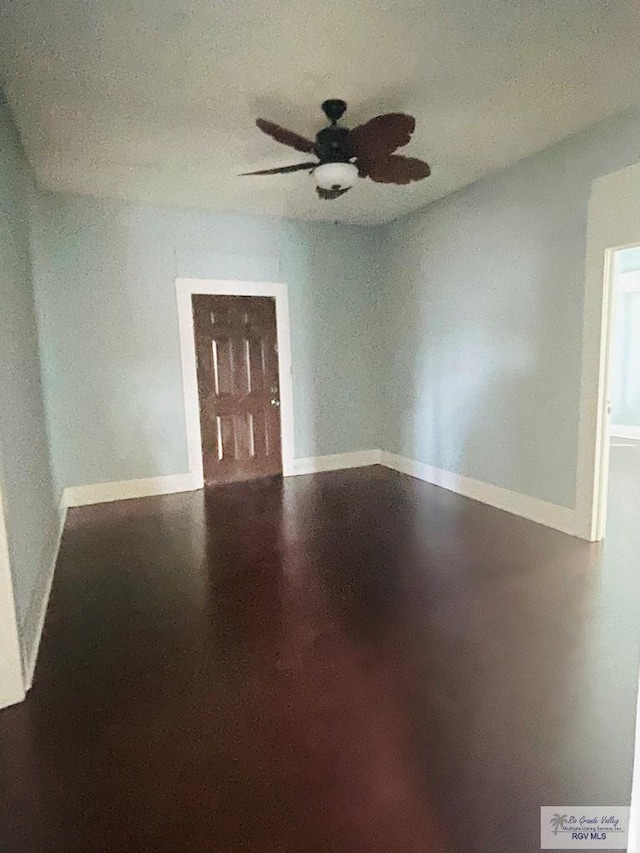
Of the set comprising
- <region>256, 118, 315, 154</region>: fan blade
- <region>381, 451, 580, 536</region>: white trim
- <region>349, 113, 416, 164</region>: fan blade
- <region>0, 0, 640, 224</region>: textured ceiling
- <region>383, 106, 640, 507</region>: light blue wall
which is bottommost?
<region>381, 451, 580, 536</region>: white trim

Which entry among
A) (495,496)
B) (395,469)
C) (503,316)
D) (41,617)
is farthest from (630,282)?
(41,617)

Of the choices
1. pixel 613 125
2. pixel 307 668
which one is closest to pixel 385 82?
pixel 613 125

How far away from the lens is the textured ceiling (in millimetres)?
2135

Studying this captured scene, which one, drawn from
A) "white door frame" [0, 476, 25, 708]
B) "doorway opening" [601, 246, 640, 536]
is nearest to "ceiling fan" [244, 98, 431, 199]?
"white door frame" [0, 476, 25, 708]

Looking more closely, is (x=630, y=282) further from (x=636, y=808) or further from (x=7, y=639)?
(x=7, y=639)

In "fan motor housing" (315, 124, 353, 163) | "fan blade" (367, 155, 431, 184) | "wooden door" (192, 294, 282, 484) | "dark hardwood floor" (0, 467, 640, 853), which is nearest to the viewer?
"dark hardwood floor" (0, 467, 640, 853)

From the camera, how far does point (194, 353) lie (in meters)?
5.02

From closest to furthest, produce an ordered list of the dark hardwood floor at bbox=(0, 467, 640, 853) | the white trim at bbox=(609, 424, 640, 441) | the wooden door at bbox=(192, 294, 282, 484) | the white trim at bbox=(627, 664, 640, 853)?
the white trim at bbox=(627, 664, 640, 853)
the dark hardwood floor at bbox=(0, 467, 640, 853)
the wooden door at bbox=(192, 294, 282, 484)
the white trim at bbox=(609, 424, 640, 441)

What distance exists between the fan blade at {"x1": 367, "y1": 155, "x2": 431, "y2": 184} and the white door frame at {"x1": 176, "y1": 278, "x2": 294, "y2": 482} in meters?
2.24

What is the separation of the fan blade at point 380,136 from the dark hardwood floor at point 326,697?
2391 millimetres

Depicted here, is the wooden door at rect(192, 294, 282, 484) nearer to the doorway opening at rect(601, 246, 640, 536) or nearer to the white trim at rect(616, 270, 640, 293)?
the doorway opening at rect(601, 246, 640, 536)

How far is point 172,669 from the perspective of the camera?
222 centimetres

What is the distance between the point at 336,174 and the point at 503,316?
1.91 meters

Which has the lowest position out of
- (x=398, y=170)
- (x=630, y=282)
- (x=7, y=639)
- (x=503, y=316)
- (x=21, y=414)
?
(x=7, y=639)
